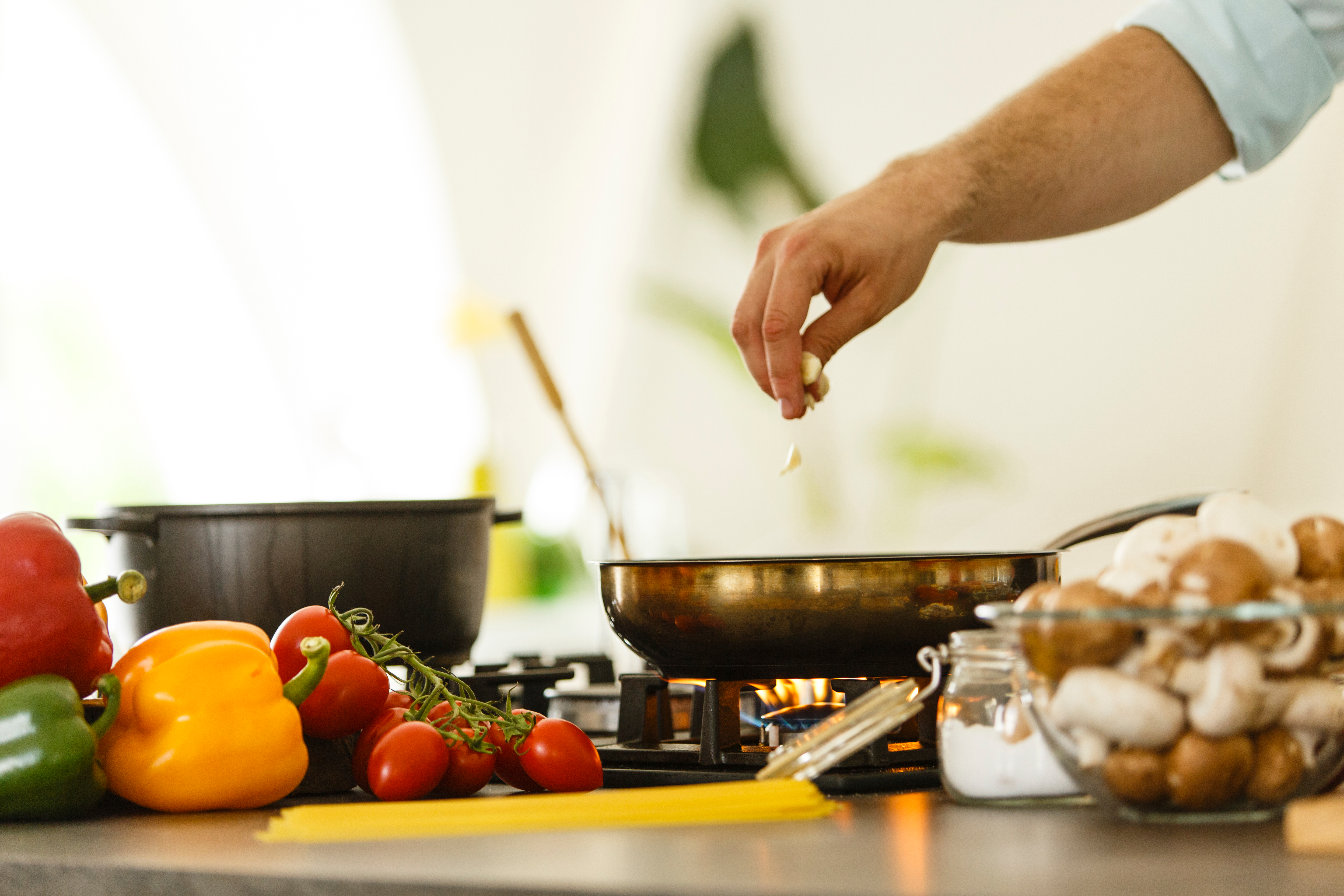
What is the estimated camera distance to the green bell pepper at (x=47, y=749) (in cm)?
85

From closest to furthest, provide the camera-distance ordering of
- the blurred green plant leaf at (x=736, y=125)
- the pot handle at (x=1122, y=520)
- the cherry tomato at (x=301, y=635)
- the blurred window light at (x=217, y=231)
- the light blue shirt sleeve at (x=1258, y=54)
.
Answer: the cherry tomato at (x=301, y=635) → the light blue shirt sleeve at (x=1258, y=54) → the pot handle at (x=1122, y=520) → the blurred green plant leaf at (x=736, y=125) → the blurred window light at (x=217, y=231)

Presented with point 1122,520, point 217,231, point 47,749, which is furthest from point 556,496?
point 47,749

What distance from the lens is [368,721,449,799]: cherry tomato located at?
0.88m

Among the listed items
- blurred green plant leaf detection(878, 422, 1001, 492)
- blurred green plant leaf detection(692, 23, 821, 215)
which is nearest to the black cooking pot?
blurred green plant leaf detection(878, 422, 1001, 492)

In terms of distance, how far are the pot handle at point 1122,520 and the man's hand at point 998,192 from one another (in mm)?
333

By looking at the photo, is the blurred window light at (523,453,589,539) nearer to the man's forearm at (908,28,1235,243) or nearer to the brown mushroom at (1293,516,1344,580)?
the man's forearm at (908,28,1235,243)

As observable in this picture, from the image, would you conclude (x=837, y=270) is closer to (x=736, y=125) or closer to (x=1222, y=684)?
(x=1222, y=684)

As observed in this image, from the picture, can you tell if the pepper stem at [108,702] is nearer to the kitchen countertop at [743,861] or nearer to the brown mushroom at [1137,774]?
the kitchen countertop at [743,861]

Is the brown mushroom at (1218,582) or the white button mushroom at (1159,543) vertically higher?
the white button mushroom at (1159,543)

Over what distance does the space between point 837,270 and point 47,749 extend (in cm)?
70

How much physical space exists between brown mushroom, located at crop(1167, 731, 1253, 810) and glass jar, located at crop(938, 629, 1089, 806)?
110 millimetres

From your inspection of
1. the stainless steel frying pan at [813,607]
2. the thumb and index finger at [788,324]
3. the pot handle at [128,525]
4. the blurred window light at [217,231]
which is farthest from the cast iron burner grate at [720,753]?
the blurred window light at [217,231]

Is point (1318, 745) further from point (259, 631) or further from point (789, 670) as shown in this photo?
point (259, 631)

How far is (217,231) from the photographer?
16.3 feet
